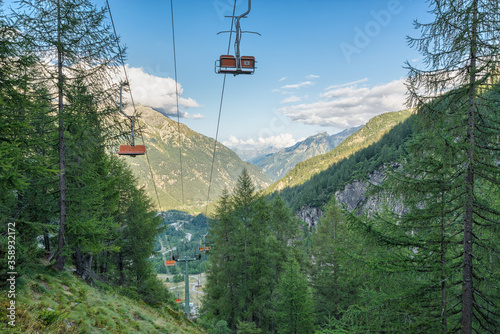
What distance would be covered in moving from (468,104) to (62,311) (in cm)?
1035

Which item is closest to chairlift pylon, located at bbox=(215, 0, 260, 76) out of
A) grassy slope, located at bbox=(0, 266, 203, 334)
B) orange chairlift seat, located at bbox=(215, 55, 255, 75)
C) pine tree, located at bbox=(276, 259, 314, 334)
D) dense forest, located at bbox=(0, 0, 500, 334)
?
orange chairlift seat, located at bbox=(215, 55, 255, 75)

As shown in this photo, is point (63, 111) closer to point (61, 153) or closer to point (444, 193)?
point (61, 153)

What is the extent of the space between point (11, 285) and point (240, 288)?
16268 millimetres

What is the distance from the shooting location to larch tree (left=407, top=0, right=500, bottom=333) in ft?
17.0

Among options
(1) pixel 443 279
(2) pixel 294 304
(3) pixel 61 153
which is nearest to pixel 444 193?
(1) pixel 443 279

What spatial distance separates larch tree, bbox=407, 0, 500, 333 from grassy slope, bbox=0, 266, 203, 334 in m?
8.61

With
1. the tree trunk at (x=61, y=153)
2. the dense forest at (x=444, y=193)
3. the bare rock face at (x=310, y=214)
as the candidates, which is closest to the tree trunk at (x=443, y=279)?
the dense forest at (x=444, y=193)

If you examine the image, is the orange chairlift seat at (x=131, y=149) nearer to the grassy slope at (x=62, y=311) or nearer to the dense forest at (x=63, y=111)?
the dense forest at (x=63, y=111)

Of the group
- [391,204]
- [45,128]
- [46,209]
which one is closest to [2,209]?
[46,209]

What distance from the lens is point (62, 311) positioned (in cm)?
568

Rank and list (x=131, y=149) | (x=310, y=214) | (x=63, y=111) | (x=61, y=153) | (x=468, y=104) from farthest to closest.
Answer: (x=310, y=214) < (x=131, y=149) < (x=61, y=153) < (x=63, y=111) < (x=468, y=104)

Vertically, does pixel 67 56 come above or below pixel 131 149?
above

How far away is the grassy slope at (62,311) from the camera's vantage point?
188 inches

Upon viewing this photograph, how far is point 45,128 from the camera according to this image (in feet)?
27.6
